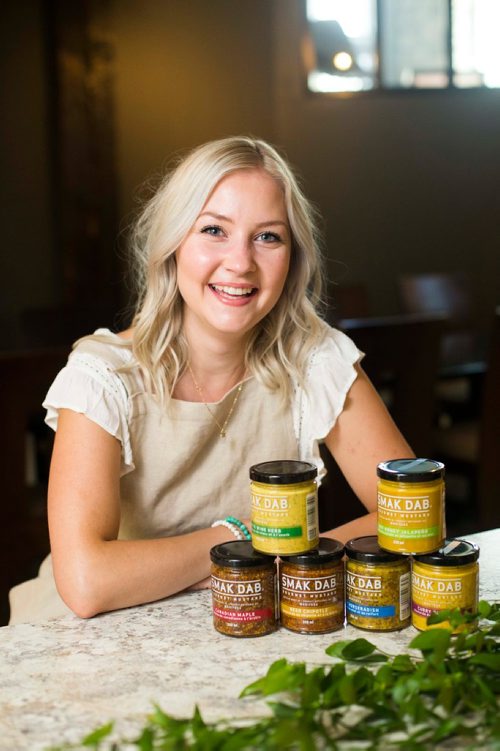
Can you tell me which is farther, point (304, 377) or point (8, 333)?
point (8, 333)

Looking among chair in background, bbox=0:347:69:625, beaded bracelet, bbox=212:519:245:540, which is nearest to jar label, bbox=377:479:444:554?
beaded bracelet, bbox=212:519:245:540

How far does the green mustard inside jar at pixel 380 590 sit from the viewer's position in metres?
1.21

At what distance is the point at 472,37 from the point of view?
6352 mm

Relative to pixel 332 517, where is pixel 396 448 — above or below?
above

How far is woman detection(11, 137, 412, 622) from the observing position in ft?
5.13

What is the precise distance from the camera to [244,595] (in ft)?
3.96

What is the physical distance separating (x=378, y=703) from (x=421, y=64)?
594 centimetres

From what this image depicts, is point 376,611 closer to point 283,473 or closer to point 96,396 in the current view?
point 283,473

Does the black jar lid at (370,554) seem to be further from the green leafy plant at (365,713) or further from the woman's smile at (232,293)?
the woman's smile at (232,293)

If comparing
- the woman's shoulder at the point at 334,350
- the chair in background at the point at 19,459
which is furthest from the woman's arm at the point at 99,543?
the chair in background at the point at 19,459

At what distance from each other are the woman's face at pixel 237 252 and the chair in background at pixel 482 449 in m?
1.42

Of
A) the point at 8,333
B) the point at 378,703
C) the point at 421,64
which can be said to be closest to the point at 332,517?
the point at 378,703

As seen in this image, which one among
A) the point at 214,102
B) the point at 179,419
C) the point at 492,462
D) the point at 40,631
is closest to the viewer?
the point at 40,631

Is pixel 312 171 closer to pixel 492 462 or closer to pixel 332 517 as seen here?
pixel 492 462
